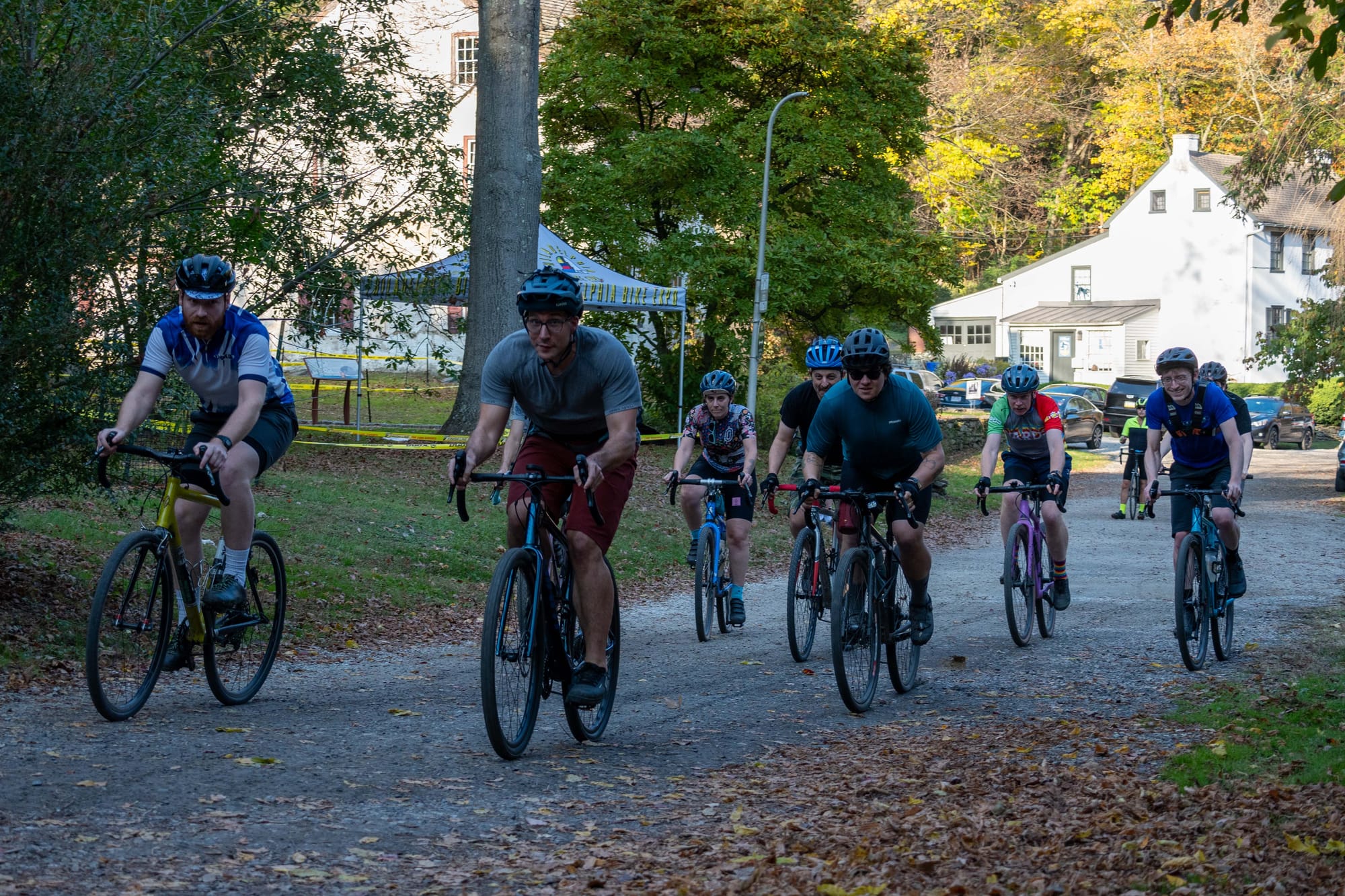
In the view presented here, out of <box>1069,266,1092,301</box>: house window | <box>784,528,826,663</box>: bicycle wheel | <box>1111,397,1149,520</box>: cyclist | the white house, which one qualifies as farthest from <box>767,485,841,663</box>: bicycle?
<box>1069,266,1092,301</box>: house window

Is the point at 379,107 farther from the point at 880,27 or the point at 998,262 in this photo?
the point at 998,262

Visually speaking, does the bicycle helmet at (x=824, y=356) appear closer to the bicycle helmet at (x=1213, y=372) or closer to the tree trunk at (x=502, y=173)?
the bicycle helmet at (x=1213, y=372)

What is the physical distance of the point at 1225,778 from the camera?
6.20 meters

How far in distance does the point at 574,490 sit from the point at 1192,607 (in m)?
4.95

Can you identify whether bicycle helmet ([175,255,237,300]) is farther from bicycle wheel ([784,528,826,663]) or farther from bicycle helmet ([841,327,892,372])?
bicycle wheel ([784,528,826,663])

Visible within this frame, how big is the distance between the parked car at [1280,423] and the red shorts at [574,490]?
144ft

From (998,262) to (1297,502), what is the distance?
176ft

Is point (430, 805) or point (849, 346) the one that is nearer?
point (430, 805)

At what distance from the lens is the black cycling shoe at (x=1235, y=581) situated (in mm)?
10211

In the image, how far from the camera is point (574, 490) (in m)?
6.57

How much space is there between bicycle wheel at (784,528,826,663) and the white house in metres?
54.4

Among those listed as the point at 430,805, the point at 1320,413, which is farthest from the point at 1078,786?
the point at 1320,413

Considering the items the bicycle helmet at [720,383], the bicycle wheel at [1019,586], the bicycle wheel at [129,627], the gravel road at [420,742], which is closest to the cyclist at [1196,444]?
the gravel road at [420,742]

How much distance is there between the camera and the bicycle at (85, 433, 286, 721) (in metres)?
6.48
